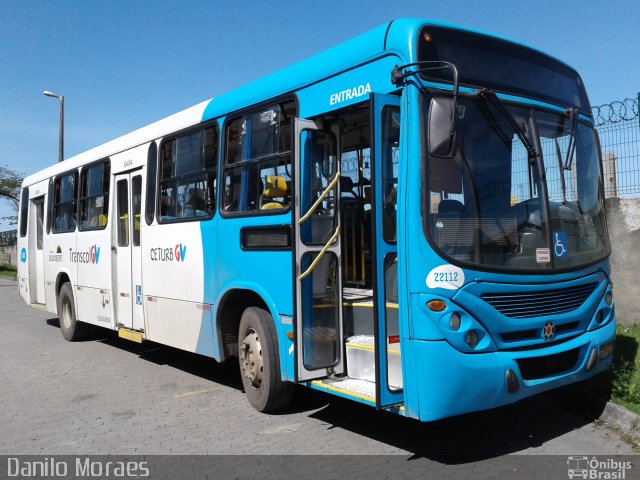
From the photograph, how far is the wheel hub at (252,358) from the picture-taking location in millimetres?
6023

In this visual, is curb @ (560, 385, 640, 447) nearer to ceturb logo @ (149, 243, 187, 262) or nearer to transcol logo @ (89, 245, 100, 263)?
ceturb logo @ (149, 243, 187, 262)

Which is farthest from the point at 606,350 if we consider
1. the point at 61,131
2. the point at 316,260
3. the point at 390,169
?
the point at 61,131

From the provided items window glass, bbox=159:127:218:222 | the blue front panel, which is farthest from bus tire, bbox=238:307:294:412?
the blue front panel

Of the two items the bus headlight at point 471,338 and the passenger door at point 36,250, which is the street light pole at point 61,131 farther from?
the bus headlight at point 471,338

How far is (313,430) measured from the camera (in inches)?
221

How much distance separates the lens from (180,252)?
7.33 meters

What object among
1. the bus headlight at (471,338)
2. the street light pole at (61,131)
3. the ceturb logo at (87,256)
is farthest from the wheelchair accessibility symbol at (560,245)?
the street light pole at (61,131)

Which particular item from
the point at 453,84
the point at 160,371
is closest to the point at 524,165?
the point at 453,84

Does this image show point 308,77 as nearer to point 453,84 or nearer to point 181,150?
point 453,84

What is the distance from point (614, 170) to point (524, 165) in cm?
430

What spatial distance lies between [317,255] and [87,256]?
580cm

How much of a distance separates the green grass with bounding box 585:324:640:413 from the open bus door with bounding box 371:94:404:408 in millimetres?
2271

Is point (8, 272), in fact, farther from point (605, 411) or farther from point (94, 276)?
point (605, 411)

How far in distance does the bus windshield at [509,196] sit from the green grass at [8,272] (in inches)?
1201
